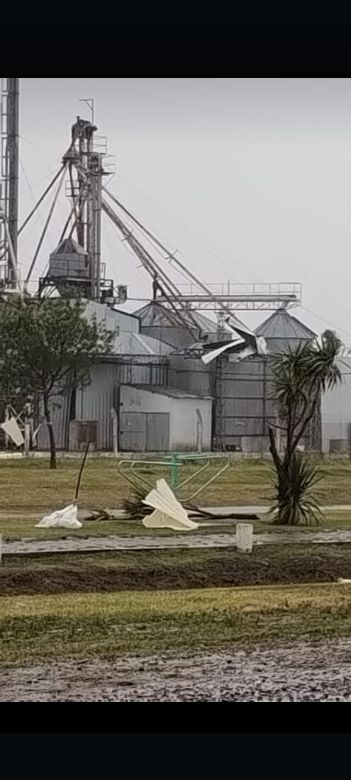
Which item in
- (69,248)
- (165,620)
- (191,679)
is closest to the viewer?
(191,679)

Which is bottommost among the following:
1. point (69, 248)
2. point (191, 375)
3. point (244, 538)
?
point (244, 538)

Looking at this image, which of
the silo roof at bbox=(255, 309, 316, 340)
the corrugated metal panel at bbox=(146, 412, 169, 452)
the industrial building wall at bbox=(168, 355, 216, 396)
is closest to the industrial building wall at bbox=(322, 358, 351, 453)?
the silo roof at bbox=(255, 309, 316, 340)

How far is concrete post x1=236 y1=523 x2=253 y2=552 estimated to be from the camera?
4191 mm

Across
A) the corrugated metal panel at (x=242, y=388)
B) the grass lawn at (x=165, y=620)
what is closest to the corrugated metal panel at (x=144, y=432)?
the corrugated metal panel at (x=242, y=388)

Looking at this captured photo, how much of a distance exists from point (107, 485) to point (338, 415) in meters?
0.88

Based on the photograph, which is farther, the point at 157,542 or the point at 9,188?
the point at 157,542

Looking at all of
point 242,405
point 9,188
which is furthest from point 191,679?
point 9,188

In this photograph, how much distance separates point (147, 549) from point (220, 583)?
0.29 m

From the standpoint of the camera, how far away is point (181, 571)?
13.5ft

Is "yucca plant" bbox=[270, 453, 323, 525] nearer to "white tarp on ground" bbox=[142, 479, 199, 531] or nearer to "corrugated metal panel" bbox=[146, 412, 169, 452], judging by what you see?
"white tarp on ground" bbox=[142, 479, 199, 531]

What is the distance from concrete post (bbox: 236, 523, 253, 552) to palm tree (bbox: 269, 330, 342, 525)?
124mm

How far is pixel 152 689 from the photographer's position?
3.85 meters

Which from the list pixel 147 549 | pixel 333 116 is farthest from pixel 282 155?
pixel 147 549

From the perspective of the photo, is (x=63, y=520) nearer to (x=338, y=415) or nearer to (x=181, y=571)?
(x=181, y=571)
